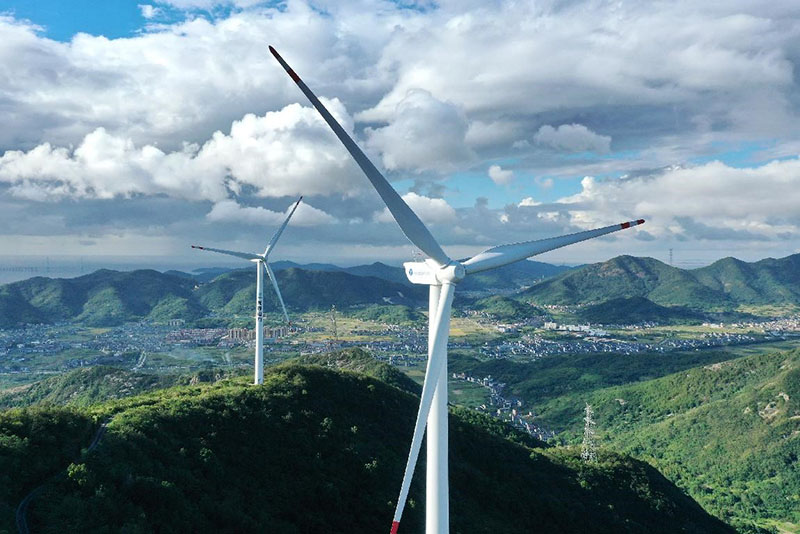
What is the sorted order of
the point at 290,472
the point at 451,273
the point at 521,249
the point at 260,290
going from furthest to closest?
the point at 260,290 → the point at 290,472 → the point at 521,249 → the point at 451,273

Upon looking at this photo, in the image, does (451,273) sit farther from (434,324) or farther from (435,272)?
(434,324)

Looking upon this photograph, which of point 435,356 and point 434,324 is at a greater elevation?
point 434,324

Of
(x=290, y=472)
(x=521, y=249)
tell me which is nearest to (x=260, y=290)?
(x=290, y=472)

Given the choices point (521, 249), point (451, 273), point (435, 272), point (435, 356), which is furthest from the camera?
point (521, 249)

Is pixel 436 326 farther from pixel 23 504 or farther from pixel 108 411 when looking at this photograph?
pixel 108 411

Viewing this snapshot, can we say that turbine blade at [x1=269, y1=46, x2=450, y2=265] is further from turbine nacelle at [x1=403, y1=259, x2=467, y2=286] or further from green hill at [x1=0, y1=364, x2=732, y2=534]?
green hill at [x1=0, y1=364, x2=732, y2=534]

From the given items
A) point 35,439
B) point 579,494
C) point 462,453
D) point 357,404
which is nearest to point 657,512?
point 579,494
